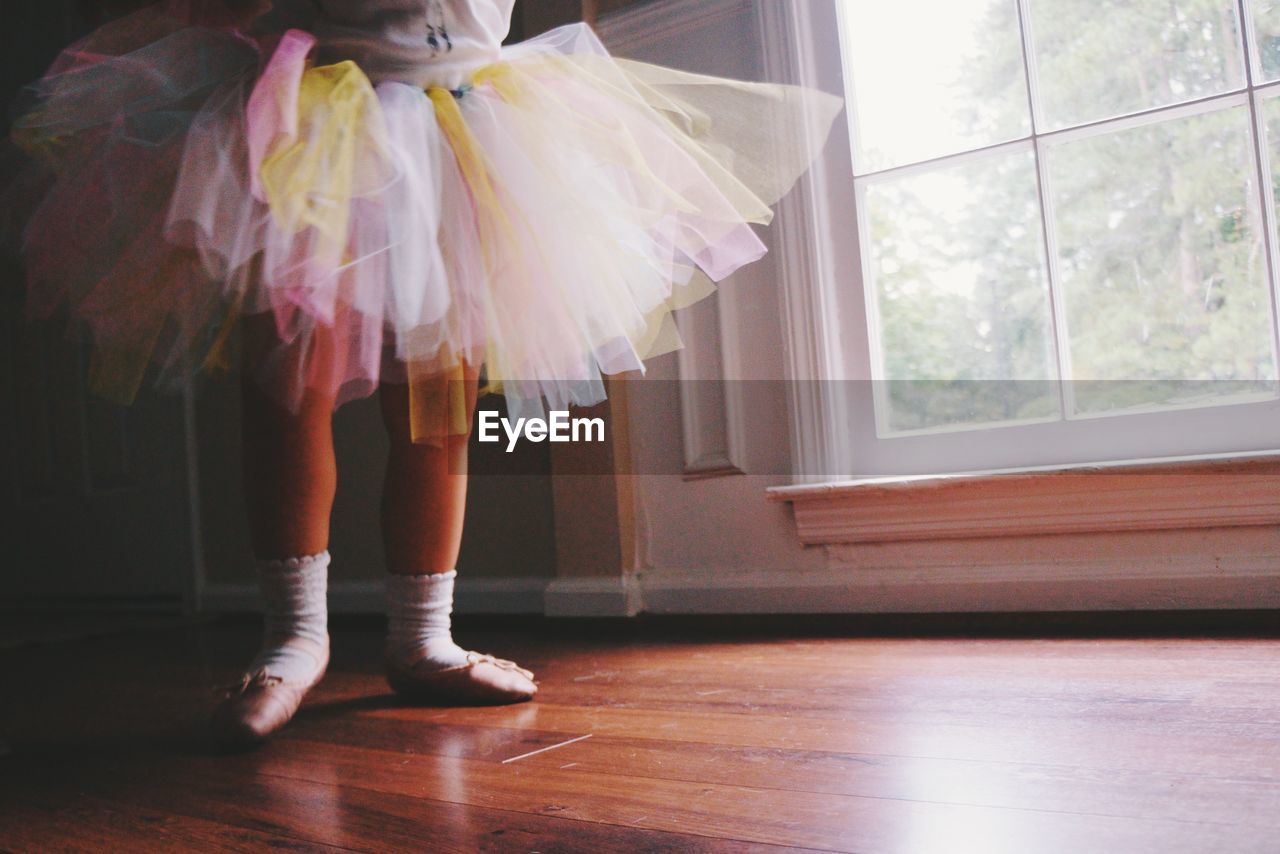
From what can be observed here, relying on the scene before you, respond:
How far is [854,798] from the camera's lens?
62 cm

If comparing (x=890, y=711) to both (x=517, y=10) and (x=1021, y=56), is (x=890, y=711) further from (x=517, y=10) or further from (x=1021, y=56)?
(x=517, y=10)

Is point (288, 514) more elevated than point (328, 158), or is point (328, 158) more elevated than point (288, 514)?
point (328, 158)

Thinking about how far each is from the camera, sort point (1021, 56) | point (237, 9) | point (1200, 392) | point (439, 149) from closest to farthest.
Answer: point (439, 149), point (237, 9), point (1200, 392), point (1021, 56)

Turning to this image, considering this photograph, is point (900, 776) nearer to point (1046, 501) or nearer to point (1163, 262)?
point (1046, 501)

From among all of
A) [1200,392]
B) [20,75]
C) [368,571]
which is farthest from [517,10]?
[20,75]

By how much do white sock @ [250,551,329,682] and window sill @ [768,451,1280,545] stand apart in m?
0.66

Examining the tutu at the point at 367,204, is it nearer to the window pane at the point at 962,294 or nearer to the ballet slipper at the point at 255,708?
the ballet slipper at the point at 255,708

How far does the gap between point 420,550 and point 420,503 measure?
0.17ft

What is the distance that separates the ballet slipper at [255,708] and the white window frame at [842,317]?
0.77 metres

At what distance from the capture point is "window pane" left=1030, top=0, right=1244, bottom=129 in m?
1.28

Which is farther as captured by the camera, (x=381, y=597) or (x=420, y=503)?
(x=381, y=597)

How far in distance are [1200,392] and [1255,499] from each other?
0.20 metres

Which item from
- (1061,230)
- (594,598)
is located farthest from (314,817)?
(1061,230)

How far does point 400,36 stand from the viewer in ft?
→ 3.33
